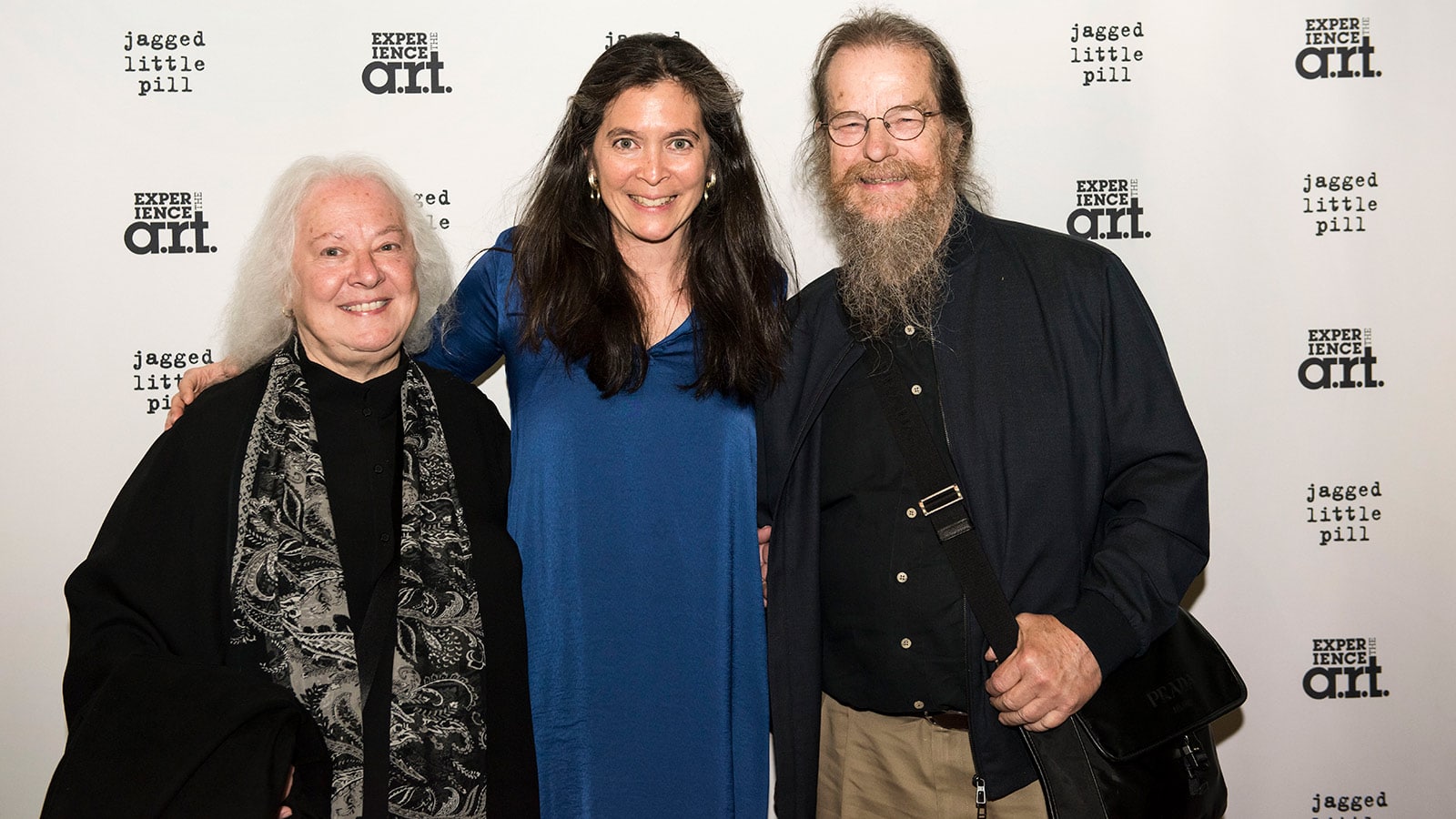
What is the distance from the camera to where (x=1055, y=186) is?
11.6ft

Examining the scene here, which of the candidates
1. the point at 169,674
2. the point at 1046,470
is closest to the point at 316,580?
the point at 169,674

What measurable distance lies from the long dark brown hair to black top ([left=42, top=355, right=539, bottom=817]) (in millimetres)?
365

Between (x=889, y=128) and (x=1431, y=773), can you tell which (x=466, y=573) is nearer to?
(x=889, y=128)

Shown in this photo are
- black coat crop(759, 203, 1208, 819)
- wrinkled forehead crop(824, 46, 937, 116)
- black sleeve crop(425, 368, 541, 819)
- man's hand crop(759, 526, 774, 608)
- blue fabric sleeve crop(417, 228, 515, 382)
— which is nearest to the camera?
black coat crop(759, 203, 1208, 819)

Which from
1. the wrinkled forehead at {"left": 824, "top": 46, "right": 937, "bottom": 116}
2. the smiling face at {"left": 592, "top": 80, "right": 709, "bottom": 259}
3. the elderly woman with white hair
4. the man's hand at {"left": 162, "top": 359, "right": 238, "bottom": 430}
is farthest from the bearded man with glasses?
the man's hand at {"left": 162, "top": 359, "right": 238, "bottom": 430}

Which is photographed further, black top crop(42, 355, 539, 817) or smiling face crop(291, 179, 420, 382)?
smiling face crop(291, 179, 420, 382)

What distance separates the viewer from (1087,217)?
11.6 ft

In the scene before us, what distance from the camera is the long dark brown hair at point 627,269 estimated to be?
2.60 metres

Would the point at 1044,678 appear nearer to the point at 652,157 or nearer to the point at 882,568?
the point at 882,568

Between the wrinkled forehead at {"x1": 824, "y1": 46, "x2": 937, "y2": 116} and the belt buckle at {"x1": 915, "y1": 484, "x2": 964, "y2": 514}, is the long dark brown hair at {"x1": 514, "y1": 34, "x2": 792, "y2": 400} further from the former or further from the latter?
the belt buckle at {"x1": 915, "y1": 484, "x2": 964, "y2": 514}

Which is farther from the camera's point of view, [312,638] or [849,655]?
[849,655]

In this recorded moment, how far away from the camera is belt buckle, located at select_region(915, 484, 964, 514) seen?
2270 millimetres

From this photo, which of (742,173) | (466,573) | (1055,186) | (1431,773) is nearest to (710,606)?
(466,573)

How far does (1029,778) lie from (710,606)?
2.75ft
